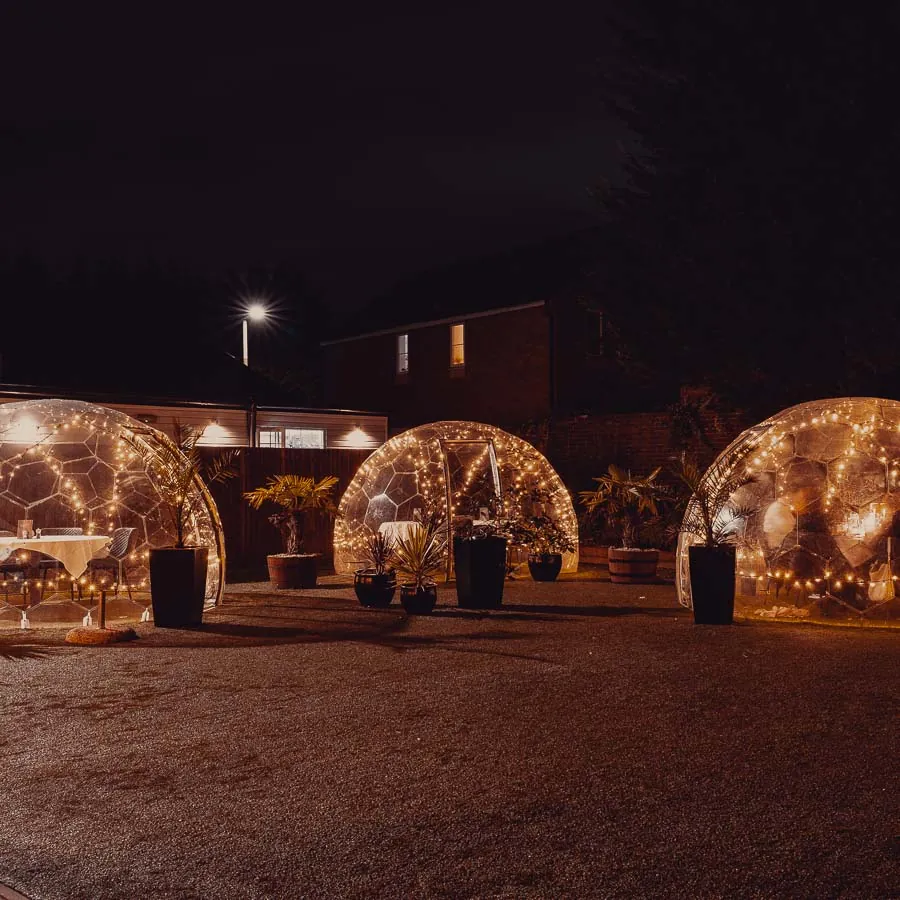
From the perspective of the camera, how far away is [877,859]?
14.1 ft

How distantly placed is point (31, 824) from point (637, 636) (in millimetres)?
6407

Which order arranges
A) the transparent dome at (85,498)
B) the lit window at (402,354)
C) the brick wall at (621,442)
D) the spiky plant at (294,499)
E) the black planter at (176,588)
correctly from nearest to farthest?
the black planter at (176,588)
the transparent dome at (85,498)
the spiky plant at (294,499)
the brick wall at (621,442)
the lit window at (402,354)

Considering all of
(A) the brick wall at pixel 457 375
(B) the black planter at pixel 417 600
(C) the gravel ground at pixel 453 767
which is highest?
(A) the brick wall at pixel 457 375

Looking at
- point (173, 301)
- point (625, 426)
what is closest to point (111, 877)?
point (625, 426)

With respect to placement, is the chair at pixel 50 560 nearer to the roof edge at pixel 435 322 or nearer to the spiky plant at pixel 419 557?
the spiky plant at pixel 419 557

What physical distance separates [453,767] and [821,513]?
268 inches

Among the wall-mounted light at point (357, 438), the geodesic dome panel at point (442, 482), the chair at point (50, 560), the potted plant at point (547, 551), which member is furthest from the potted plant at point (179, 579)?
the wall-mounted light at point (357, 438)

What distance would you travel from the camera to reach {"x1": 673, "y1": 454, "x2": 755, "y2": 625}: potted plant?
432 inches

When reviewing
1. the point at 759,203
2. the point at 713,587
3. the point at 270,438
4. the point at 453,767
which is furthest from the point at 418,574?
the point at 270,438

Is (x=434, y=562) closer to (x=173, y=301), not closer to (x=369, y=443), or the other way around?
(x=369, y=443)

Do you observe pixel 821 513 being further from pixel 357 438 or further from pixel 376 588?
pixel 357 438

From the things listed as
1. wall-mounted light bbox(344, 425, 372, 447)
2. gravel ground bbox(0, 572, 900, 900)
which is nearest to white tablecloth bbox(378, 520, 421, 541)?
gravel ground bbox(0, 572, 900, 900)

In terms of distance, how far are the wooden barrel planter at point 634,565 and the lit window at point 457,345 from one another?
13855 millimetres

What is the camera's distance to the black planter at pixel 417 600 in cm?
1196
